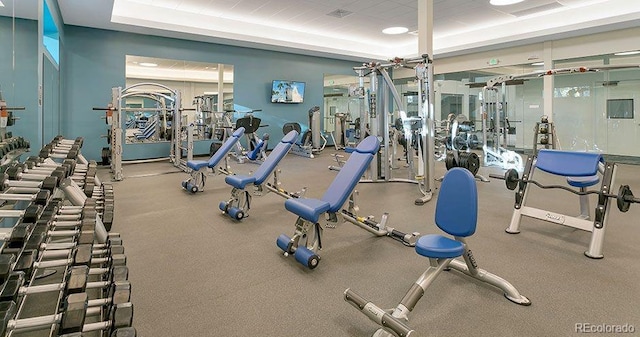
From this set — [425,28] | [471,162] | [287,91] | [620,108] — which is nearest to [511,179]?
[471,162]

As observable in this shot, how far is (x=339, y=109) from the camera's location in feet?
38.2

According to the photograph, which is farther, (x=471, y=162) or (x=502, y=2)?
(x=502, y=2)

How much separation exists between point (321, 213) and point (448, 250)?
90 centimetres

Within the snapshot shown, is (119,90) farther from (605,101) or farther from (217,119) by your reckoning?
(605,101)

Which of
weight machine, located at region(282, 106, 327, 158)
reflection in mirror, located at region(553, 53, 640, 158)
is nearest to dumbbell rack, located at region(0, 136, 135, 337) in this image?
weight machine, located at region(282, 106, 327, 158)

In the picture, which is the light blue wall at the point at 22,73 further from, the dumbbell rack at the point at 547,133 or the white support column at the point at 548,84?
the white support column at the point at 548,84

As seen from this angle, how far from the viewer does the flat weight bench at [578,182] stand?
255cm

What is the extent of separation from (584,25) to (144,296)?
829cm

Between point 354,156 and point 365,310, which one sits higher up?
point 354,156

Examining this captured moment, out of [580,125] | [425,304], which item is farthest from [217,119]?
[580,125]

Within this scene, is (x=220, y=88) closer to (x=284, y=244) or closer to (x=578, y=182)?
(x=284, y=244)

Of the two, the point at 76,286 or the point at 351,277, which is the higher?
the point at 76,286

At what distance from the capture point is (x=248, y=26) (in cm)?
Answer: 803

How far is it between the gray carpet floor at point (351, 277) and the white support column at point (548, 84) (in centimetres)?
518
